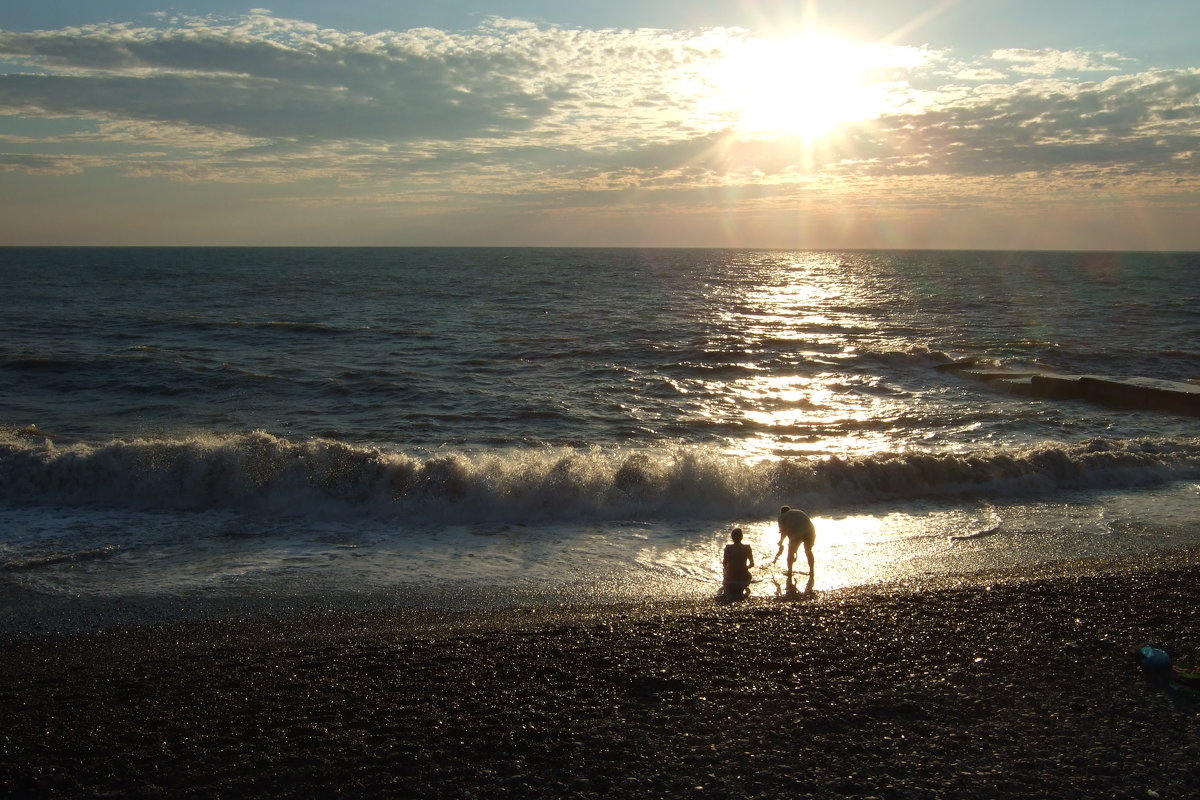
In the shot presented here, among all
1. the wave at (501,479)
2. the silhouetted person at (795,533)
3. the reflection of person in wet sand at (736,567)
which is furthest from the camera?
the wave at (501,479)

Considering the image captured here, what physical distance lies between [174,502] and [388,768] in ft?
32.1

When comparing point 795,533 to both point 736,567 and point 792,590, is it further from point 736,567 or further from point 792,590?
point 736,567

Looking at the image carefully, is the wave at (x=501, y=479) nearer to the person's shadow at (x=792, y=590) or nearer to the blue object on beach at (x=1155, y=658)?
the person's shadow at (x=792, y=590)

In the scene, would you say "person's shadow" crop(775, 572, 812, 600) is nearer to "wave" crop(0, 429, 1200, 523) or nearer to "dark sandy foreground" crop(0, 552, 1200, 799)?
"dark sandy foreground" crop(0, 552, 1200, 799)

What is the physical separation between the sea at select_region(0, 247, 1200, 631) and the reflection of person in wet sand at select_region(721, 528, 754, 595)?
1.12 feet

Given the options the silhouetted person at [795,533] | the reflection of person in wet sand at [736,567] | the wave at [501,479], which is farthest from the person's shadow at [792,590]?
the wave at [501,479]

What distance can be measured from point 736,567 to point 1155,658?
407 cm

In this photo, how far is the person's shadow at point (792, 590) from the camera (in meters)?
9.39

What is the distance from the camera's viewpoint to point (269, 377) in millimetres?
25312

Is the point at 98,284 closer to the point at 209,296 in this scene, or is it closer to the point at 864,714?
the point at 209,296

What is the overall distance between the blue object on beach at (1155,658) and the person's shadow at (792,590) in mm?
3169

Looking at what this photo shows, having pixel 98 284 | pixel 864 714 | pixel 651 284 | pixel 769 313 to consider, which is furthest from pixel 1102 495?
pixel 98 284

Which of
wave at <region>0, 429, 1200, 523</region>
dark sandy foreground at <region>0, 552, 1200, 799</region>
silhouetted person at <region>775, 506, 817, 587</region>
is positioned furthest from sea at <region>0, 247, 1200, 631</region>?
dark sandy foreground at <region>0, 552, 1200, 799</region>

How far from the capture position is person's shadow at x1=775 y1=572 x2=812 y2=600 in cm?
939
